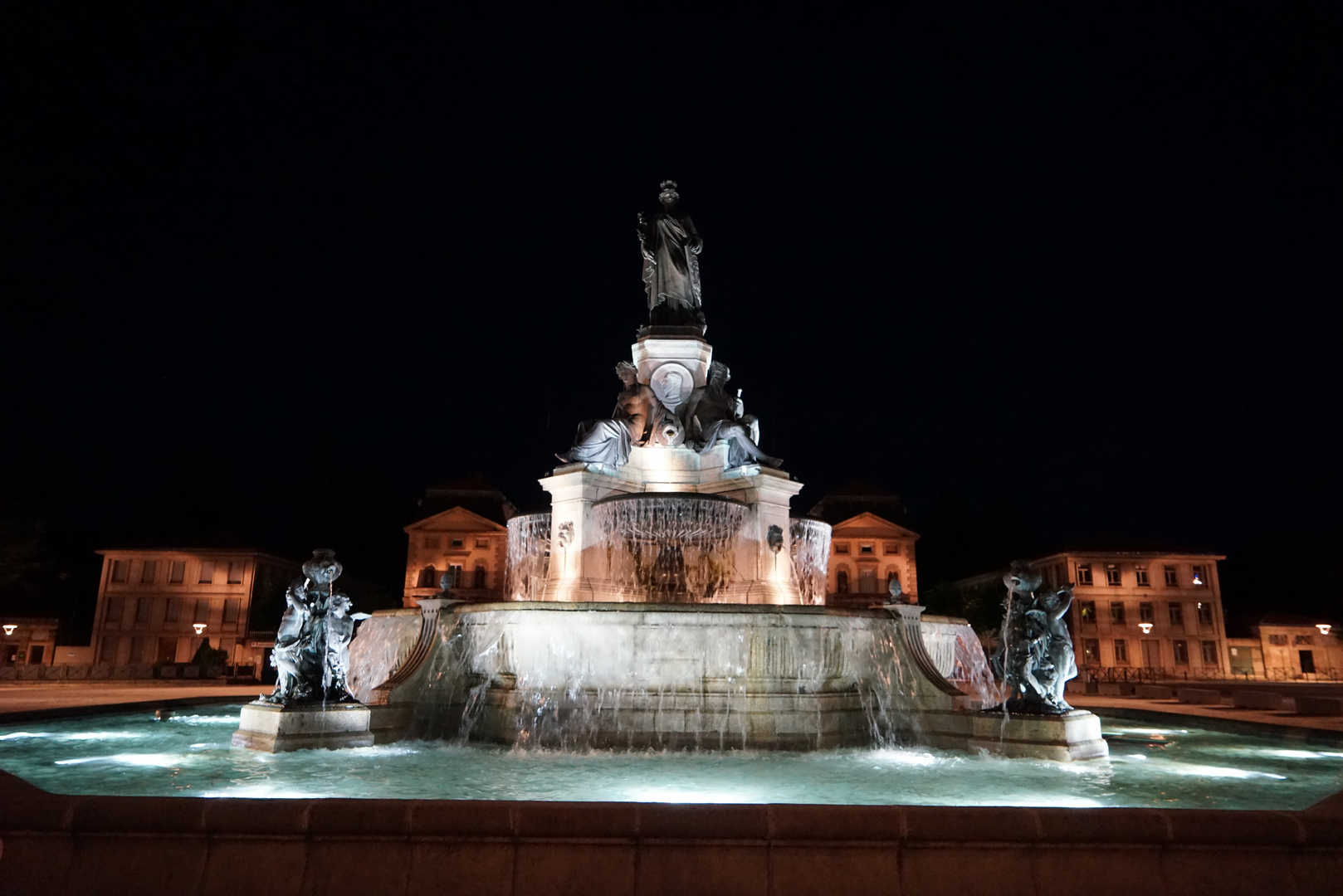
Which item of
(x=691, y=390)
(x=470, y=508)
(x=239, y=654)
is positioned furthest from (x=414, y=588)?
(x=691, y=390)

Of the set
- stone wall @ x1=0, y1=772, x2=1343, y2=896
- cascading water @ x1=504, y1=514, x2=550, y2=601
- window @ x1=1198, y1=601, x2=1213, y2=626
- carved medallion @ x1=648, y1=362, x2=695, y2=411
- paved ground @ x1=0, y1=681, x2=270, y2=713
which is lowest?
paved ground @ x1=0, y1=681, x2=270, y2=713

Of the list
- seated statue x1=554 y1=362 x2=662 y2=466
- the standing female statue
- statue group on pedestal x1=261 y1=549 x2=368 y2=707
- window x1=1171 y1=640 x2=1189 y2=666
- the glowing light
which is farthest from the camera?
→ window x1=1171 y1=640 x2=1189 y2=666

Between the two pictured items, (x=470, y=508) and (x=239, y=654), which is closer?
(x=239, y=654)

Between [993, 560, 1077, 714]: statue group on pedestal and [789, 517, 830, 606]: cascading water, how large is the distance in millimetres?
6407

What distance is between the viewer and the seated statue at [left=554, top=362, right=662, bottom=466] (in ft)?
57.3

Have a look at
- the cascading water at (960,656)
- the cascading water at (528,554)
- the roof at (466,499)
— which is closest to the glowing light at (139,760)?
the cascading water at (528,554)

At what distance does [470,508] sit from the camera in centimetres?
7569

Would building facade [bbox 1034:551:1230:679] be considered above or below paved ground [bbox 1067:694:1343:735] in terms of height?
above

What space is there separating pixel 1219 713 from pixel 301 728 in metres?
18.5

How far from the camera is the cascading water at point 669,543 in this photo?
53.4 ft

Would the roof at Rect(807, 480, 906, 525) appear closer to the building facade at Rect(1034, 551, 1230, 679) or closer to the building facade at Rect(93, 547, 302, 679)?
the building facade at Rect(1034, 551, 1230, 679)

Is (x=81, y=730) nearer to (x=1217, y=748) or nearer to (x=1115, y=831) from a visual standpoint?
(x=1115, y=831)

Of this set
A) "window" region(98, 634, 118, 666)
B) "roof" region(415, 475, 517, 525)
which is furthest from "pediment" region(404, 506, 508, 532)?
"window" region(98, 634, 118, 666)

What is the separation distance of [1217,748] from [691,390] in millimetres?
11371
